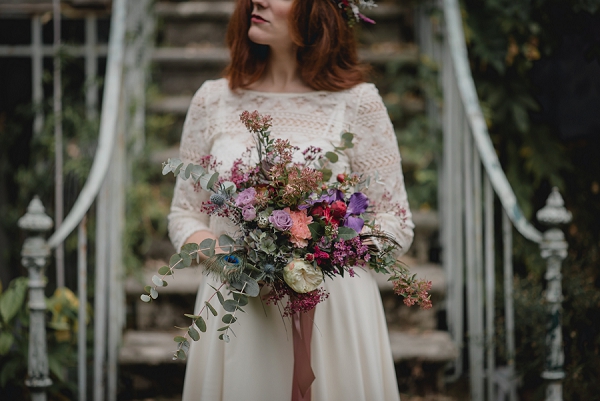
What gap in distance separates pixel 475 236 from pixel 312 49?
1464mm

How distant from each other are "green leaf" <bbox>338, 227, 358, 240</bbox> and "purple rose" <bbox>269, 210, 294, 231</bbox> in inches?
5.0

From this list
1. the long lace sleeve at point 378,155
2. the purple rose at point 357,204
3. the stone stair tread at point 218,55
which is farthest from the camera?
the stone stair tread at point 218,55

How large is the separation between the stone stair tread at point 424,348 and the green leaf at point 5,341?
1617mm

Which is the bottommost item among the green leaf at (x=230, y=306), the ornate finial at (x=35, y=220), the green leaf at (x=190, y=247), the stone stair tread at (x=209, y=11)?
the ornate finial at (x=35, y=220)

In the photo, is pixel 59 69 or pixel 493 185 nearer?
pixel 493 185

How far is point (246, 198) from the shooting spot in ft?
5.73

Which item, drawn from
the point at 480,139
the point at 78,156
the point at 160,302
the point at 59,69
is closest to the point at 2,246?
the point at 78,156

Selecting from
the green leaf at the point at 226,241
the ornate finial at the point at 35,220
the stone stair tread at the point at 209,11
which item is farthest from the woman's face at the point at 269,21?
the stone stair tread at the point at 209,11

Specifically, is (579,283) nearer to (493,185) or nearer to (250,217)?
(493,185)

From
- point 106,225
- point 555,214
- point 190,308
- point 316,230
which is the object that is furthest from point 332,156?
point 190,308

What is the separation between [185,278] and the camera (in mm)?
3428

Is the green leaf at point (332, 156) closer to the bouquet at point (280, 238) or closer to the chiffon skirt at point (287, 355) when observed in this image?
the bouquet at point (280, 238)

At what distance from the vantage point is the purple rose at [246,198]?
1.74 metres

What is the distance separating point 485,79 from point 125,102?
6.43ft
